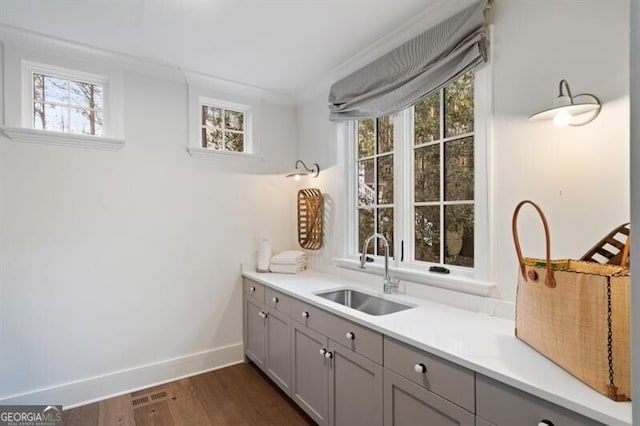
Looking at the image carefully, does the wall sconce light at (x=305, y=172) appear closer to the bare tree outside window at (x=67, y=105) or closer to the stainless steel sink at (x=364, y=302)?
the stainless steel sink at (x=364, y=302)

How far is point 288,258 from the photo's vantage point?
3090mm

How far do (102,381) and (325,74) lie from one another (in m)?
3.00

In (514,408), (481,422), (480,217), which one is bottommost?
(481,422)

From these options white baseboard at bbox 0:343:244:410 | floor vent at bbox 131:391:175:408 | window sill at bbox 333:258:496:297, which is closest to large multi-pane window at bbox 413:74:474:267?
window sill at bbox 333:258:496:297

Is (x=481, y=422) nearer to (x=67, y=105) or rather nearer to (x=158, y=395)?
(x=158, y=395)

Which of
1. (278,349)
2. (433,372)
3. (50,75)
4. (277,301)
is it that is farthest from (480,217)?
(50,75)

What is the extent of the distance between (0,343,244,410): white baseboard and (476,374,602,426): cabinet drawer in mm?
2402

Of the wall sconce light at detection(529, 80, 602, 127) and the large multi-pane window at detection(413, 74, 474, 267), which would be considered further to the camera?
the large multi-pane window at detection(413, 74, 474, 267)

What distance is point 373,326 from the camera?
1.65 metres

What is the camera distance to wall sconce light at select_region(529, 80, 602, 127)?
1.39 meters

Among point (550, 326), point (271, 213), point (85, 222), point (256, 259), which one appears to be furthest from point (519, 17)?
point (85, 222)

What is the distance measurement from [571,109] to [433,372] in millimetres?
1222

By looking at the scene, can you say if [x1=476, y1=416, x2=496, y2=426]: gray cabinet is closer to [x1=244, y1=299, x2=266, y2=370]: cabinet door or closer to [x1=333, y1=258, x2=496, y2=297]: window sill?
[x1=333, y1=258, x2=496, y2=297]: window sill

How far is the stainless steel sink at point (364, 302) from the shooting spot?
2.16 meters
